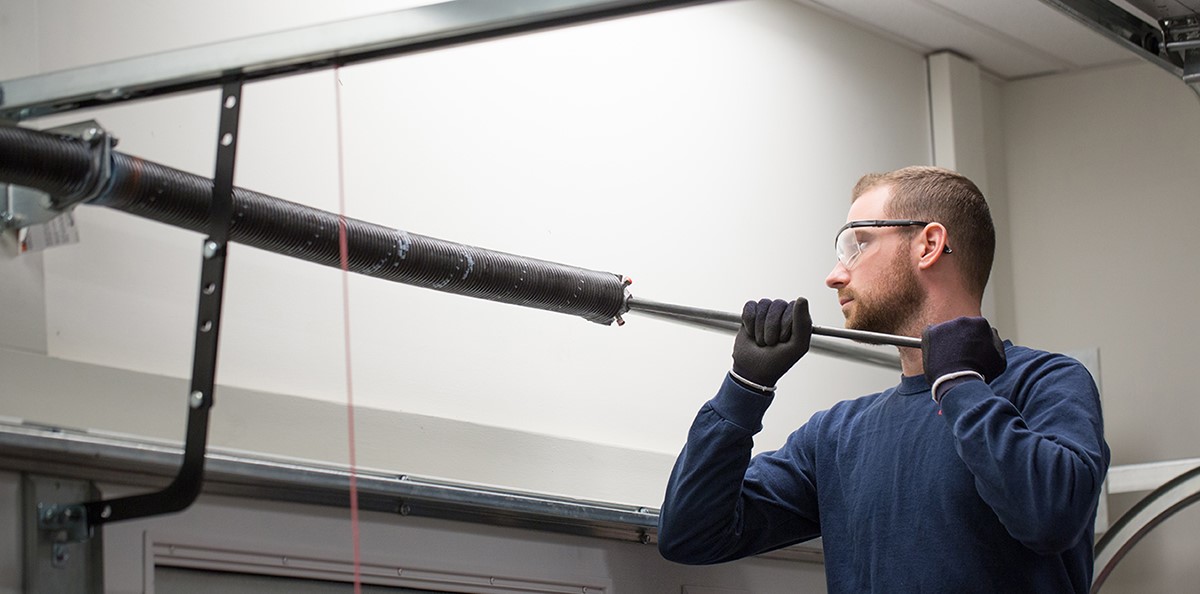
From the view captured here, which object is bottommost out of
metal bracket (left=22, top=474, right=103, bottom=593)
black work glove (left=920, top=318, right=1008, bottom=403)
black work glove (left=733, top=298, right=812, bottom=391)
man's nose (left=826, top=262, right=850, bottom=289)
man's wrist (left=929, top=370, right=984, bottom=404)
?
Result: metal bracket (left=22, top=474, right=103, bottom=593)

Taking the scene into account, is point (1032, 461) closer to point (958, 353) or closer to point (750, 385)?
point (958, 353)

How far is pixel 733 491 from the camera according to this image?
214 cm

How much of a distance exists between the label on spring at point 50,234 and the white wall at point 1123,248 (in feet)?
8.40

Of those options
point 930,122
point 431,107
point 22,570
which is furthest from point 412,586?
point 930,122

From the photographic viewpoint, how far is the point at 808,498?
2.28 meters

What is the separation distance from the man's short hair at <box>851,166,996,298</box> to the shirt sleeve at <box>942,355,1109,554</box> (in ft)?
1.14

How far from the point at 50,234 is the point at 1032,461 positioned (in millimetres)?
1211

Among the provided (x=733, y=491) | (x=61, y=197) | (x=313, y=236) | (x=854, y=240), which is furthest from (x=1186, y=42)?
(x=61, y=197)

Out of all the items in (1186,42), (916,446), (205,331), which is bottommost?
(916,446)

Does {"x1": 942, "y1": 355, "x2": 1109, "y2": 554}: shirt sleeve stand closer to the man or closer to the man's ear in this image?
the man

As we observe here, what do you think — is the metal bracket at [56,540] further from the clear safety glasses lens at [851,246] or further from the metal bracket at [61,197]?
the clear safety glasses lens at [851,246]

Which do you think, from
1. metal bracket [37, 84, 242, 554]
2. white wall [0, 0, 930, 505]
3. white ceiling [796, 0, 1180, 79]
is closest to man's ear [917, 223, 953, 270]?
white wall [0, 0, 930, 505]

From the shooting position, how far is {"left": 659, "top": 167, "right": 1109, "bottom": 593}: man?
5.88 ft

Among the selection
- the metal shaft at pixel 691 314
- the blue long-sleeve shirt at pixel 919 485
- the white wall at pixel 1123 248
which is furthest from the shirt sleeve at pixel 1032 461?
the white wall at pixel 1123 248
